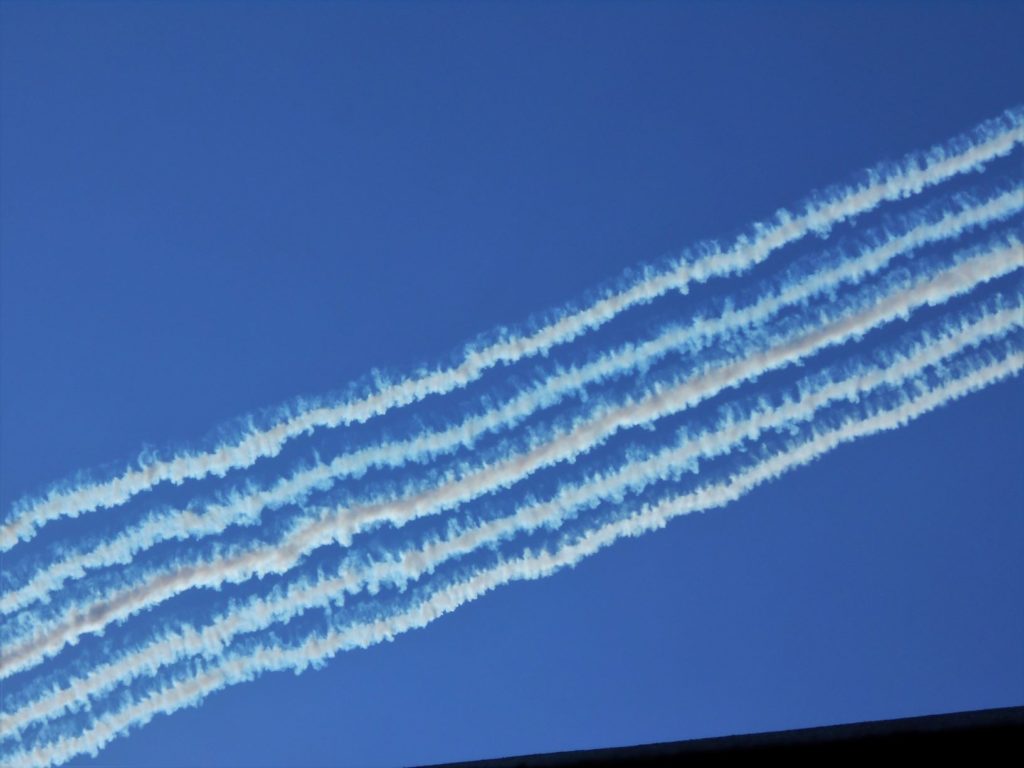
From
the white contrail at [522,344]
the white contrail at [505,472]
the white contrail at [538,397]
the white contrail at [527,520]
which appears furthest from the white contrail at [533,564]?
the white contrail at [522,344]

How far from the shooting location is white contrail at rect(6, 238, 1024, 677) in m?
3.54

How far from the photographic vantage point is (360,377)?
140 inches

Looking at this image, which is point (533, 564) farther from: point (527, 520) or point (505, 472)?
point (505, 472)

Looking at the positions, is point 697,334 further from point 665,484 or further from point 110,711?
point 110,711

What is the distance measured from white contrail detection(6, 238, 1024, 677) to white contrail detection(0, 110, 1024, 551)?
273mm

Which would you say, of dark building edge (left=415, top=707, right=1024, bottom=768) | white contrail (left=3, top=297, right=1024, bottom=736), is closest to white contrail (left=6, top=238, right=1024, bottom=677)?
white contrail (left=3, top=297, right=1024, bottom=736)

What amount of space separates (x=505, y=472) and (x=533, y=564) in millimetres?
322

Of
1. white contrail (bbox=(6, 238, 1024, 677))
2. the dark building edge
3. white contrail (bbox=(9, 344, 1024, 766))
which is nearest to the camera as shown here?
the dark building edge

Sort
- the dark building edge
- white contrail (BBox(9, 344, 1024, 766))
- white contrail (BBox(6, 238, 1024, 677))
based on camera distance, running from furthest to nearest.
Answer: white contrail (BBox(6, 238, 1024, 677)), white contrail (BBox(9, 344, 1024, 766)), the dark building edge

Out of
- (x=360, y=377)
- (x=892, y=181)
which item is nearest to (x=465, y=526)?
(x=360, y=377)

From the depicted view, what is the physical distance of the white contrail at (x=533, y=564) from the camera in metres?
3.42

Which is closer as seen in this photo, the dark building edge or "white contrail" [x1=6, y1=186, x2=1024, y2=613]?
the dark building edge

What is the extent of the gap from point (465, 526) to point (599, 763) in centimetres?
103

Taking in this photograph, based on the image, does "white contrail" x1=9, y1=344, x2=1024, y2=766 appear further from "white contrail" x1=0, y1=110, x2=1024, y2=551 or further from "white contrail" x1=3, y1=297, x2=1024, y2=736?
"white contrail" x1=0, y1=110, x2=1024, y2=551
